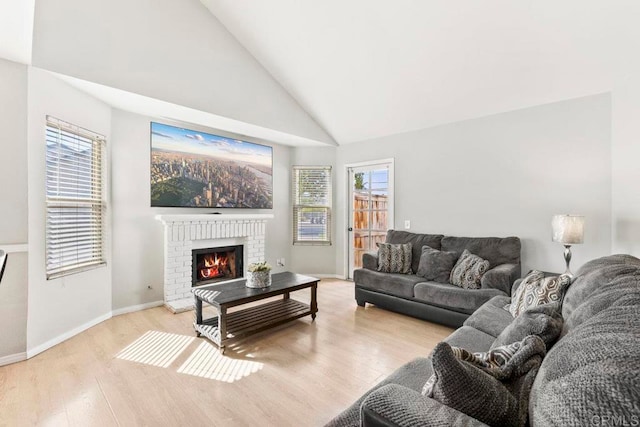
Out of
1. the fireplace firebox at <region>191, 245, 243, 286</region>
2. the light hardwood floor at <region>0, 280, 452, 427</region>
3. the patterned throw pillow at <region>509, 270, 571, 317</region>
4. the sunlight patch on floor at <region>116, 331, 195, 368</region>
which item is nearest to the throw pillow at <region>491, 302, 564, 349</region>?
the patterned throw pillow at <region>509, 270, 571, 317</region>

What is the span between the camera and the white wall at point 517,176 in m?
3.00

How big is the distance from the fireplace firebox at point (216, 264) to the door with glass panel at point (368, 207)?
1.97 metres

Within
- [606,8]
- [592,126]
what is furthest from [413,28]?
[592,126]

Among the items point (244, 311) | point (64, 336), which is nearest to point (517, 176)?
point (244, 311)

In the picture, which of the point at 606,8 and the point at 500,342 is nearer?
the point at 500,342

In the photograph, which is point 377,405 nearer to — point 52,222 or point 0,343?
point 0,343

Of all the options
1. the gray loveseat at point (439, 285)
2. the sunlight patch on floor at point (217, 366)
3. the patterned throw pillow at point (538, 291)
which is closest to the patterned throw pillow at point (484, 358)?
the patterned throw pillow at point (538, 291)

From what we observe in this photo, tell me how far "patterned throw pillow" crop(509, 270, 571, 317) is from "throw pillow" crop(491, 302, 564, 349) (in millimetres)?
557

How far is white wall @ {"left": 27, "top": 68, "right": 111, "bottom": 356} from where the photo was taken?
2.53m

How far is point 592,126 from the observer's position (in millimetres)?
2998

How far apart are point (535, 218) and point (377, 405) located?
337cm

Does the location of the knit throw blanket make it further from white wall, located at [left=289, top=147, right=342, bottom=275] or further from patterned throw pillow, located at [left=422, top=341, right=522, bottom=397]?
white wall, located at [left=289, top=147, right=342, bottom=275]

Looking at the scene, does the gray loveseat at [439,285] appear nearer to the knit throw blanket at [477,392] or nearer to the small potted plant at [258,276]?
the small potted plant at [258,276]

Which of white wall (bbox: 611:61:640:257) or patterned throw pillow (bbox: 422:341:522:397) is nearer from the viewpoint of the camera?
patterned throw pillow (bbox: 422:341:522:397)
